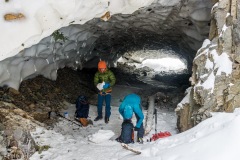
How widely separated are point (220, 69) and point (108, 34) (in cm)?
727

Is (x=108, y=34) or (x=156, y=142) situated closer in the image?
(x=156, y=142)

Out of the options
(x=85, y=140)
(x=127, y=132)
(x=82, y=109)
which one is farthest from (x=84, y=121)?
(x=127, y=132)

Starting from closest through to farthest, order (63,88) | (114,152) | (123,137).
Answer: (114,152) → (123,137) → (63,88)

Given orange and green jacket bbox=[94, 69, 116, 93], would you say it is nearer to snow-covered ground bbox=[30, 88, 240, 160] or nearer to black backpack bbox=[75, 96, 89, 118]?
black backpack bbox=[75, 96, 89, 118]

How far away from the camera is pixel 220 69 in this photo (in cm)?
540

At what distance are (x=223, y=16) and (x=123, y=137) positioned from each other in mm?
3174

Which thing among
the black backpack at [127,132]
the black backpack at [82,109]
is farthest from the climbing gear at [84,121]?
the black backpack at [127,132]

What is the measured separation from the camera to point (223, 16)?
571 cm

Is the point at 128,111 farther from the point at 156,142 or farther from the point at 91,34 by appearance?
the point at 91,34

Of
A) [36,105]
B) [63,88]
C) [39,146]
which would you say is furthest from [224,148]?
[63,88]

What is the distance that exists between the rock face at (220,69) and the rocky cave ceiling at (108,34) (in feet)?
5.83

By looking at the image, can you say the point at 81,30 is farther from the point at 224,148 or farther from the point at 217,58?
the point at 224,148

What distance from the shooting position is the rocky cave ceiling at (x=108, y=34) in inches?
309

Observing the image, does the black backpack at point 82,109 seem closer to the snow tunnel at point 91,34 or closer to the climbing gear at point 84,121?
the climbing gear at point 84,121
